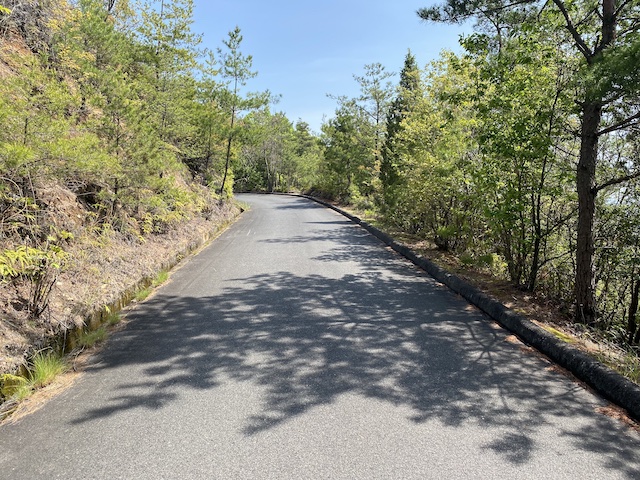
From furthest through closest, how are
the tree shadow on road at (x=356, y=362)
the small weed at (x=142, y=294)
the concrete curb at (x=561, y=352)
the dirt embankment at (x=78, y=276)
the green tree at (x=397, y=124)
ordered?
the green tree at (x=397, y=124) → the small weed at (x=142, y=294) → the dirt embankment at (x=78, y=276) → the concrete curb at (x=561, y=352) → the tree shadow on road at (x=356, y=362)

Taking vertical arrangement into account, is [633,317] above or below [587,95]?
below

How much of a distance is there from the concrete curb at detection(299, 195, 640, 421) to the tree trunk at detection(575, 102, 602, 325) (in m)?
0.98

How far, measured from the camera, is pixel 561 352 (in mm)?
4234

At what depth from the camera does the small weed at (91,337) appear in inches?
181

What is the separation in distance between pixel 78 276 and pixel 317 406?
4142 millimetres

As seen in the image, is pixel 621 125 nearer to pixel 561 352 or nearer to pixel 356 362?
pixel 561 352

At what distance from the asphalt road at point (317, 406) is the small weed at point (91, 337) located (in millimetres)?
171

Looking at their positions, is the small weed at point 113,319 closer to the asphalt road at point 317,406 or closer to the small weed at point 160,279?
the asphalt road at point 317,406

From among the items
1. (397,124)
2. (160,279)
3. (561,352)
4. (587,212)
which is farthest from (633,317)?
(397,124)

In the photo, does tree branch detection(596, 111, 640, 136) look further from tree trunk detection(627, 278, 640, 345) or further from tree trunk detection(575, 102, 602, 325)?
tree trunk detection(627, 278, 640, 345)

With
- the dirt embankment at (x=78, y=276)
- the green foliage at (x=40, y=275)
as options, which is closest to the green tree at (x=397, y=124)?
the dirt embankment at (x=78, y=276)

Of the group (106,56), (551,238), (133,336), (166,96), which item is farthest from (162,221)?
(551,238)

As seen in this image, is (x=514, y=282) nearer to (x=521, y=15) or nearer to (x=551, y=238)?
(x=551, y=238)

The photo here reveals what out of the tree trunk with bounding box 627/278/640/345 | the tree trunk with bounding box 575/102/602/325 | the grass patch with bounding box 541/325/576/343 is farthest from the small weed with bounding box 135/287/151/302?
the tree trunk with bounding box 627/278/640/345
